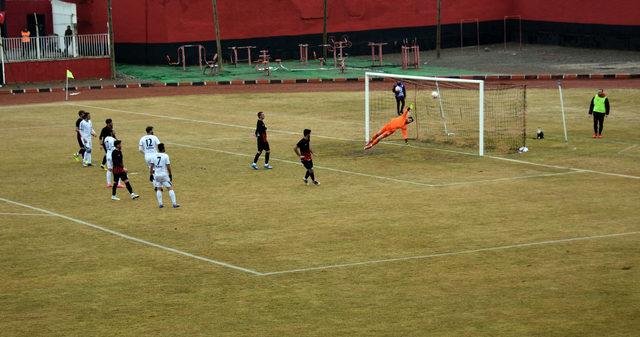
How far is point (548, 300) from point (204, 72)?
1785 inches

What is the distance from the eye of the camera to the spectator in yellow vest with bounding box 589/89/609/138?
39.7m

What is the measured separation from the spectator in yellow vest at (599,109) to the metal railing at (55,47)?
105 ft

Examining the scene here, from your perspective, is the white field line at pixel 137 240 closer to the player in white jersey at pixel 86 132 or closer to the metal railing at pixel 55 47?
the player in white jersey at pixel 86 132

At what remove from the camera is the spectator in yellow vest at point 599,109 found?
39.7 metres

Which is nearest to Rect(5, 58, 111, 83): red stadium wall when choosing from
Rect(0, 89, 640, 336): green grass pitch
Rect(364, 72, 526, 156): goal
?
Rect(364, 72, 526, 156): goal

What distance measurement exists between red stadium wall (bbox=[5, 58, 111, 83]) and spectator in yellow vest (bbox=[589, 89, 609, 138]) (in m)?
31.8

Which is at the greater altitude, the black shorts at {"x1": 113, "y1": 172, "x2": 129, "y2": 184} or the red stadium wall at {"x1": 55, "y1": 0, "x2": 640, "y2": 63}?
the red stadium wall at {"x1": 55, "y1": 0, "x2": 640, "y2": 63}

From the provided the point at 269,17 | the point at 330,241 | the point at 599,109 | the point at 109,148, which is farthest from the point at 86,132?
the point at 269,17

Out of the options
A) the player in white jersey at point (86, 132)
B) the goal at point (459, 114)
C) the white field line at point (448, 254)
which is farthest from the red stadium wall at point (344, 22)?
the white field line at point (448, 254)

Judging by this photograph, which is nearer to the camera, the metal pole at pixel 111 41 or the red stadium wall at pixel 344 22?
the metal pole at pixel 111 41

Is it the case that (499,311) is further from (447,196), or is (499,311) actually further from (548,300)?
(447,196)

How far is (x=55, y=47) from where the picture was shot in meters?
61.7

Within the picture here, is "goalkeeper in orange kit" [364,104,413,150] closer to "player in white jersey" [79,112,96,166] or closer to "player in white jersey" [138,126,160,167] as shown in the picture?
"player in white jersey" [138,126,160,167]

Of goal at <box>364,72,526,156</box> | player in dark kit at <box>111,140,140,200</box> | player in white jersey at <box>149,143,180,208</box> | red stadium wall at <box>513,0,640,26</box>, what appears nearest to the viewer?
player in white jersey at <box>149,143,180,208</box>
